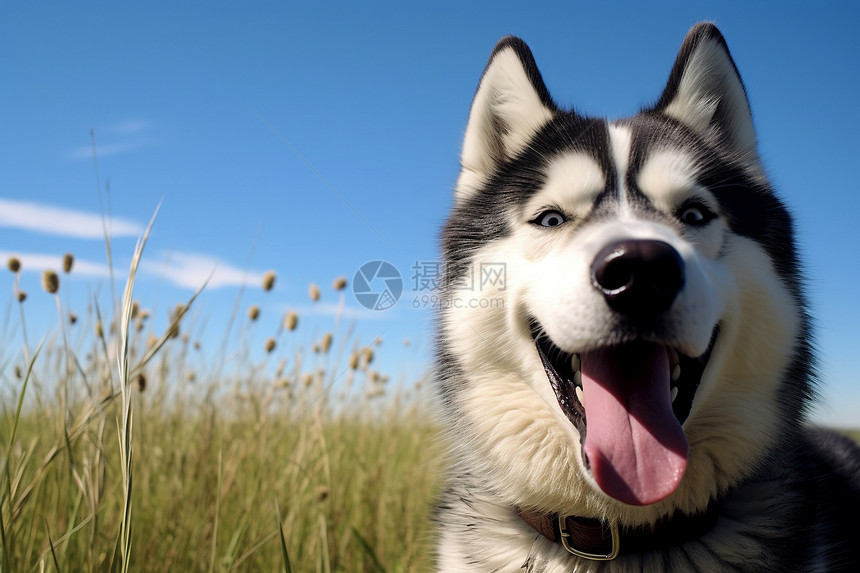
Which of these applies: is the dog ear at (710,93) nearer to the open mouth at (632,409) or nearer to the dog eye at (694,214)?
the dog eye at (694,214)

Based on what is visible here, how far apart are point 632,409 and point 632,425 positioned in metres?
0.05

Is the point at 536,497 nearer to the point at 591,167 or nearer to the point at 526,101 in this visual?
the point at 591,167

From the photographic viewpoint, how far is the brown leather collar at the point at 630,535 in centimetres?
190

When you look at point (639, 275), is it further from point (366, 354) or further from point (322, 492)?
point (366, 354)

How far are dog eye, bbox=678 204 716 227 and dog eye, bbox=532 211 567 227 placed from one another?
16.4 inches

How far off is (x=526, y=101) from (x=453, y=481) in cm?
171

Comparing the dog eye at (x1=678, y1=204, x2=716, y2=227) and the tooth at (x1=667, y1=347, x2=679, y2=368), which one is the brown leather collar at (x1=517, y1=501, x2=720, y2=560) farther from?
the dog eye at (x1=678, y1=204, x2=716, y2=227)

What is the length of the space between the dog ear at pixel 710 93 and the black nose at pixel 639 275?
3.84 ft

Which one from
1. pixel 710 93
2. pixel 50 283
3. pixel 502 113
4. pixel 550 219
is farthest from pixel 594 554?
→ pixel 50 283

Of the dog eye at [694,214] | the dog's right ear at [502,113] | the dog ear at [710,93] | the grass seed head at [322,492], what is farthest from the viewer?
the grass seed head at [322,492]

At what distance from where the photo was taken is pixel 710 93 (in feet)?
8.45

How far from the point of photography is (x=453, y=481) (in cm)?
249

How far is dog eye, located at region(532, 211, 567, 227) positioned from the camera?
216 cm

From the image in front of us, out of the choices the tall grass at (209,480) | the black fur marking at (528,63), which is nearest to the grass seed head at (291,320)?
the tall grass at (209,480)
